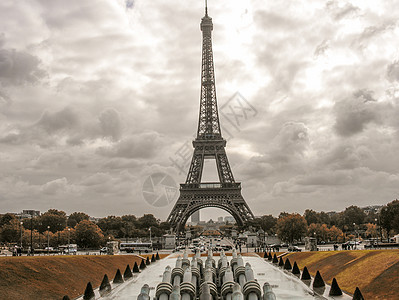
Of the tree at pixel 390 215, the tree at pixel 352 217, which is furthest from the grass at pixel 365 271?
the tree at pixel 352 217

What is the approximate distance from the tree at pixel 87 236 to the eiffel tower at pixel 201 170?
65.0 ft

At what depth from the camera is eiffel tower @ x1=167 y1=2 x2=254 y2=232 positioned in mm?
98312

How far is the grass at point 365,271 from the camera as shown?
85.5 feet

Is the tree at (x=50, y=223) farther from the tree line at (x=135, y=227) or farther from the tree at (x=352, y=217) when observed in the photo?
the tree at (x=352, y=217)

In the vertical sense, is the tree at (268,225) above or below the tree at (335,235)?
above

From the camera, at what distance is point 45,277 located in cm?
3083

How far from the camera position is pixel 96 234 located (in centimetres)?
7888

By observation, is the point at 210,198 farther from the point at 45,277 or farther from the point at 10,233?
the point at 45,277

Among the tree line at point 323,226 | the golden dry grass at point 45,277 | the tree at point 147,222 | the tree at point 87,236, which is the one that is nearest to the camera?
the golden dry grass at point 45,277

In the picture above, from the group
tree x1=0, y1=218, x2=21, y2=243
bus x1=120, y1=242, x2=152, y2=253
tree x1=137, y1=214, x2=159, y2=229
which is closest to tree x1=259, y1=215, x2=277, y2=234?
tree x1=137, y1=214, x2=159, y2=229

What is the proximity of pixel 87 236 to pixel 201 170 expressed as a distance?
117ft

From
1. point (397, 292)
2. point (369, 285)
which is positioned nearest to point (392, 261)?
point (369, 285)

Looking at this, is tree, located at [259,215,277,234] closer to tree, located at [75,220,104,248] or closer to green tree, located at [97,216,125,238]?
green tree, located at [97,216,125,238]

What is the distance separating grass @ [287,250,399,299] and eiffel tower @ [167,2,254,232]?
54999 millimetres
